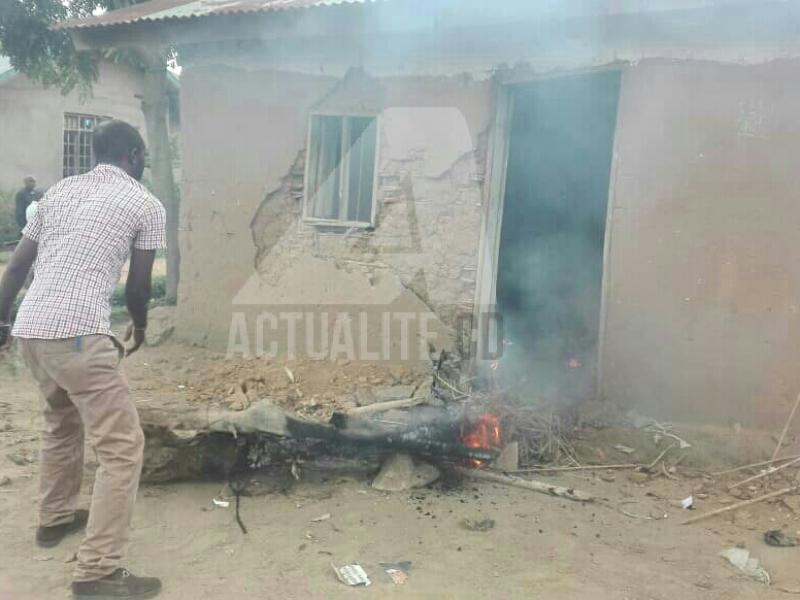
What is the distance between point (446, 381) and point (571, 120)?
4183mm

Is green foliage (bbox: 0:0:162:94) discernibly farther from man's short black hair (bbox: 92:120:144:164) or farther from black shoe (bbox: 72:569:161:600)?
black shoe (bbox: 72:569:161:600)

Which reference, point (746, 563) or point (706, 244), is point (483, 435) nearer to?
point (746, 563)

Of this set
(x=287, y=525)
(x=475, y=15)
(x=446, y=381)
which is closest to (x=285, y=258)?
(x=446, y=381)

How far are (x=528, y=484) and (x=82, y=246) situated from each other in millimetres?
2930

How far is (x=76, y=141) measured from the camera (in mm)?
19562

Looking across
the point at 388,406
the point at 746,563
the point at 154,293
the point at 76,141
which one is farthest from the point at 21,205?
the point at 746,563

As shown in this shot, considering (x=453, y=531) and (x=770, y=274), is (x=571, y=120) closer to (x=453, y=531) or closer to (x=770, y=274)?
(x=770, y=274)

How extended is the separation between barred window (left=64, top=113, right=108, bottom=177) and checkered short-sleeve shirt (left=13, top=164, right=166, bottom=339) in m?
17.5

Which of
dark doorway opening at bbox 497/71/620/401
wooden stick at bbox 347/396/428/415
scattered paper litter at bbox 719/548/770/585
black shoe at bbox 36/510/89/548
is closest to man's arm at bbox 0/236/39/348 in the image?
black shoe at bbox 36/510/89/548

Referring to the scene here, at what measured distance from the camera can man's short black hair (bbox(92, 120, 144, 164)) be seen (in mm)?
3490

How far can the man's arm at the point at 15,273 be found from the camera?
3460 mm

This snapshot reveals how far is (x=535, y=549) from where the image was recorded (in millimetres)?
3877

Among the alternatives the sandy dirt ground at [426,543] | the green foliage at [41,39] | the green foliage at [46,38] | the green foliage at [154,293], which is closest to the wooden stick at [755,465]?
the sandy dirt ground at [426,543]

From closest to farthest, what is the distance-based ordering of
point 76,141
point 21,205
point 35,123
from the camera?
1. point 21,205
2. point 35,123
3. point 76,141
